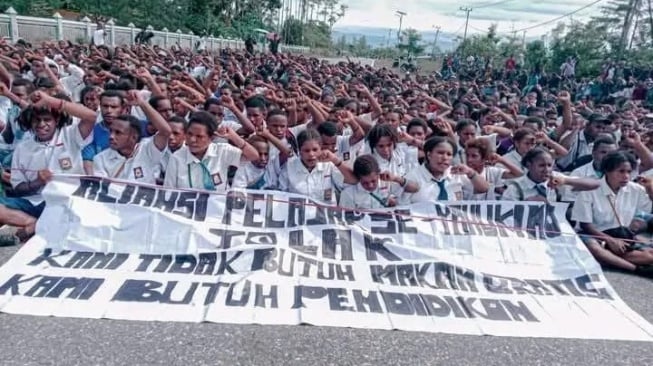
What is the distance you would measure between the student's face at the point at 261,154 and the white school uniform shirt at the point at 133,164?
2.98 ft

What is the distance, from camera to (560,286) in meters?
4.36

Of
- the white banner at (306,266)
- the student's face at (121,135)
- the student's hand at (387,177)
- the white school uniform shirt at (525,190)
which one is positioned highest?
the student's face at (121,135)

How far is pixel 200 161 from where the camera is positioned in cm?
498

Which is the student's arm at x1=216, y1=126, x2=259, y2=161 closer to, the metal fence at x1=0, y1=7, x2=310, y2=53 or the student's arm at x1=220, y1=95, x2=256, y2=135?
the student's arm at x1=220, y1=95, x2=256, y2=135

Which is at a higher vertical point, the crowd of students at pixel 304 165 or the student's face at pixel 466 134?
the student's face at pixel 466 134

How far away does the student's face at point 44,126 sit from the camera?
4.96 m

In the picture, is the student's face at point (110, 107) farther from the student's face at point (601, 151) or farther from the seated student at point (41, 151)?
the student's face at point (601, 151)

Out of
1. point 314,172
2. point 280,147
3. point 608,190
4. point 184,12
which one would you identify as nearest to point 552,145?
point 608,190

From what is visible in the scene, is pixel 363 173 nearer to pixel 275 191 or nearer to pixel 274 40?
pixel 275 191

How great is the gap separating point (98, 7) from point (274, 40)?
44.1 feet

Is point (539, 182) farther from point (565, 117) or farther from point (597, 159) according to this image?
point (565, 117)

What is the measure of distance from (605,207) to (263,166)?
3.42 metres

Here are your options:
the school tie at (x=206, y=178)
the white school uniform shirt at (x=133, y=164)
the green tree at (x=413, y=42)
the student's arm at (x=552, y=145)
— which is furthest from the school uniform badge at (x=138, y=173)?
the green tree at (x=413, y=42)

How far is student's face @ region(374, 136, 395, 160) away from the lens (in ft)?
18.2
